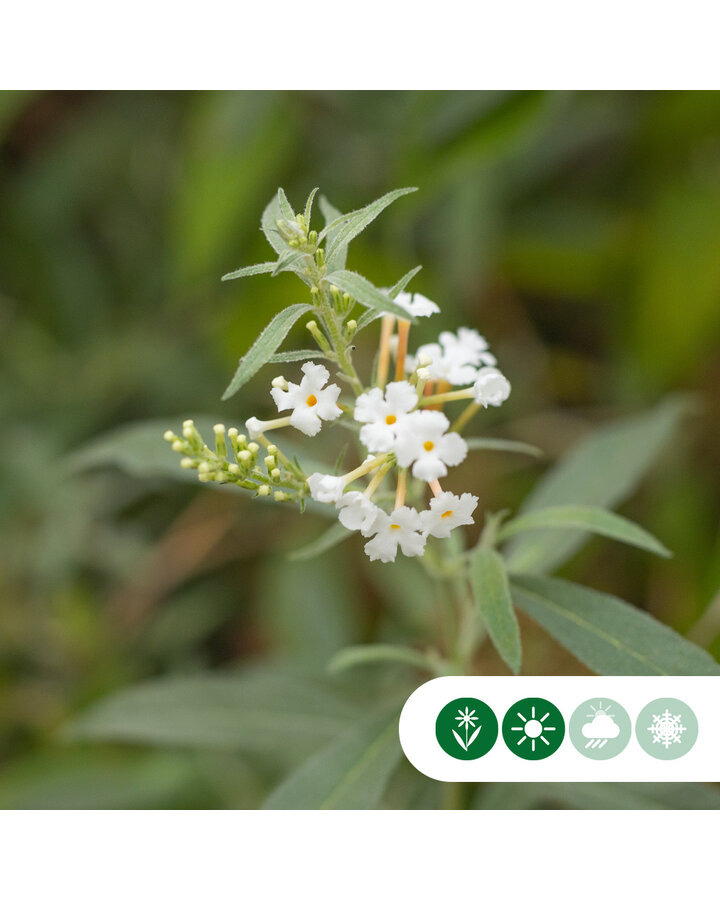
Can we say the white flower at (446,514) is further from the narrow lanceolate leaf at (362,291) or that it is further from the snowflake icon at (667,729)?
the snowflake icon at (667,729)

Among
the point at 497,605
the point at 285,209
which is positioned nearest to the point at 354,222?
the point at 285,209

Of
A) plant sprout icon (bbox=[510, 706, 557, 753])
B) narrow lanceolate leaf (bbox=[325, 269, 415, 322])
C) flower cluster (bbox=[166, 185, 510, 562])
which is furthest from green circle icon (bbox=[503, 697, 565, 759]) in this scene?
narrow lanceolate leaf (bbox=[325, 269, 415, 322])

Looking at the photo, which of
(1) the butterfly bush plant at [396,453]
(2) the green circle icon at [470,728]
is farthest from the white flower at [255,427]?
(2) the green circle icon at [470,728]

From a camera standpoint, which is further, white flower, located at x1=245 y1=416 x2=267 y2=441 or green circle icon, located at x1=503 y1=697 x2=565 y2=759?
green circle icon, located at x1=503 y1=697 x2=565 y2=759

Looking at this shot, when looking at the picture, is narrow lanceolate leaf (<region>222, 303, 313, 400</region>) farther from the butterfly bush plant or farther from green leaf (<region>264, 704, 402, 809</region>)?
green leaf (<region>264, 704, 402, 809</region>)
